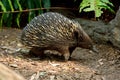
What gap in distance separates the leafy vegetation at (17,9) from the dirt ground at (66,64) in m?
0.89

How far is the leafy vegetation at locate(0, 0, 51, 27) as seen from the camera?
8031 mm

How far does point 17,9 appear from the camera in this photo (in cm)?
830

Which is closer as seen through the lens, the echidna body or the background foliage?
the echidna body

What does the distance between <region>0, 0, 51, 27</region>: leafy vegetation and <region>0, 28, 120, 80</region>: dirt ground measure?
0.89 metres

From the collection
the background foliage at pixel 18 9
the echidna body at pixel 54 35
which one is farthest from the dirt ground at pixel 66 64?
the background foliage at pixel 18 9

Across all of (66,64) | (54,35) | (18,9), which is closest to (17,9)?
(18,9)

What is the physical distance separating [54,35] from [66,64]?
562 mm

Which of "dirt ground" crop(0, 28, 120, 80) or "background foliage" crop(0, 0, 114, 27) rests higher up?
"background foliage" crop(0, 0, 114, 27)

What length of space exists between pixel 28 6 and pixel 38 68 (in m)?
2.87

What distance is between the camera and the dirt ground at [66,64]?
18.0 feet

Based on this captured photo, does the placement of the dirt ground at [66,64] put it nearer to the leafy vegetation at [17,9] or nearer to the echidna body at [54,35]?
the echidna body at [54,35]

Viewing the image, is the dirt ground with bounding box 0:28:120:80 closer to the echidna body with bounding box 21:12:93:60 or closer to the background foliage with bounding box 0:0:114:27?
the echidna body with bounding box 21:12:93:60

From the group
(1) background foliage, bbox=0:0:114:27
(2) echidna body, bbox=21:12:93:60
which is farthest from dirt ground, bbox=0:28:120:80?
(1) background foliage, bbox=0:0:114:27

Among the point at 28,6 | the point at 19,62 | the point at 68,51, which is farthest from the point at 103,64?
the point at 28,6
